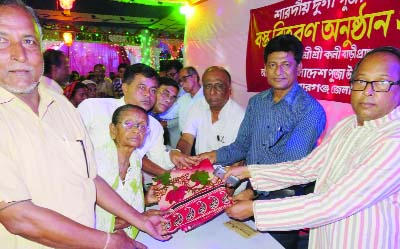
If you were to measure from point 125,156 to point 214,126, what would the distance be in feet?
5.13

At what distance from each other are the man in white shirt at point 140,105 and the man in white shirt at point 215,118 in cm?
68

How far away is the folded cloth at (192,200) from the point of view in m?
2.10

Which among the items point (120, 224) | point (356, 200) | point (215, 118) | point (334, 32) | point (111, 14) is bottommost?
point (120, 224)

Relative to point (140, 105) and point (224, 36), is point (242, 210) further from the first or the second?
point (224, 36)

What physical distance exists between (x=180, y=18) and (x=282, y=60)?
10.9 m

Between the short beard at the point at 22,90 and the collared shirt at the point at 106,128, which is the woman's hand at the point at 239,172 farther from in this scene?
the short beard at the point at 22,90

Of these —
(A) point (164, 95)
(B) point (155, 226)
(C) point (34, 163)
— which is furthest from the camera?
(A) point (164, 95)

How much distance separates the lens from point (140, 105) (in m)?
2.94

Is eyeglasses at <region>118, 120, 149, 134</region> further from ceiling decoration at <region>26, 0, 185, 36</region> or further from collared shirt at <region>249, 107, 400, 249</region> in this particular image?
ceiling decoration at <region>26, 0, 185, 36</region>

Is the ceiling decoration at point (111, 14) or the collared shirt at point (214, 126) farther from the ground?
the ceiling decoration at point (111, 14)

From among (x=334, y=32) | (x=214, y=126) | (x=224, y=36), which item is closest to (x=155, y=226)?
(x=214, y=126)

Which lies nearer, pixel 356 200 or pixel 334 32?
pixel 356 200

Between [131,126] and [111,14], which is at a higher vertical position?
[111,14]

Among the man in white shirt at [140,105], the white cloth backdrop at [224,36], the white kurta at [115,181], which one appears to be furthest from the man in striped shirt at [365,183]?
the white cloth backdrop at [224,36]
